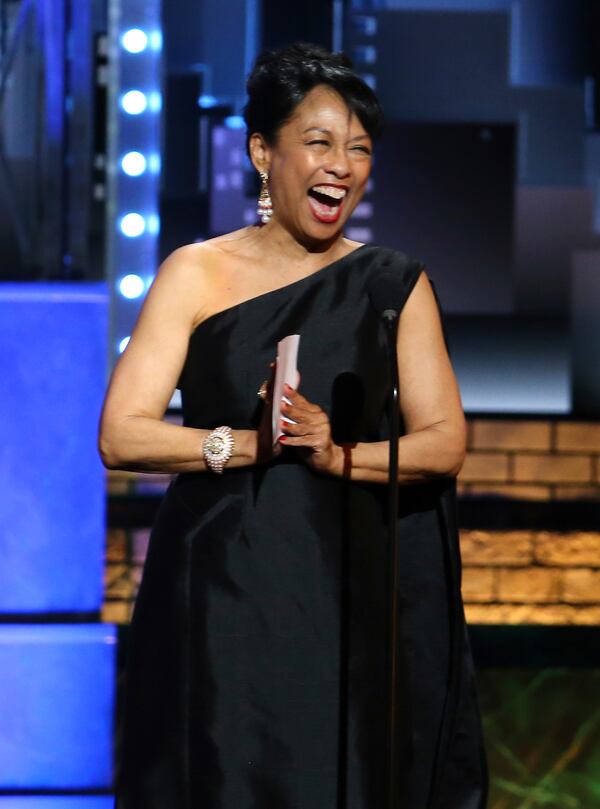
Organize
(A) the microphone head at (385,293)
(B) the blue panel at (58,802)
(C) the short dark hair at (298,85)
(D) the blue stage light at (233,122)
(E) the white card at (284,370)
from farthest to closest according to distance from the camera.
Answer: (D) the blue stage light at (233,122) < (B) the blue panel at (58,802) < (C) the short dark hair at (298,85) < (A) the microphone head at (385,293) < (E) the white card at (284,370)

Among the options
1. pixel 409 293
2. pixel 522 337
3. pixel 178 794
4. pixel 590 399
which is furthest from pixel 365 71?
pixel 178 794

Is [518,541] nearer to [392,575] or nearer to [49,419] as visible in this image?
[49,419]

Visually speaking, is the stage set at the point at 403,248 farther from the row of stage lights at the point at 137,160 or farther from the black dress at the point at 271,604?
the black dress at the point at 271,604

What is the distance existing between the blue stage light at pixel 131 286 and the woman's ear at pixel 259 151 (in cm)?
221

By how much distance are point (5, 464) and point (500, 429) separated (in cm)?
224

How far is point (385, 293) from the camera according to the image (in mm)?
1504

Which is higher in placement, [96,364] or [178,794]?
[96,364]

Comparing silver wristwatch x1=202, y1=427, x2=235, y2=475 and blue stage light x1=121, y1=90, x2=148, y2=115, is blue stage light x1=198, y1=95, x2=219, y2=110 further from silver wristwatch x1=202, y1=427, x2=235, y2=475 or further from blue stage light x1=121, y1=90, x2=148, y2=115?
silver wristwatch x1=202, y1=427, x2=235, y2=475

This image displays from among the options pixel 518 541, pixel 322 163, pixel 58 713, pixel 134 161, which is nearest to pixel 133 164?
pixel 134 161

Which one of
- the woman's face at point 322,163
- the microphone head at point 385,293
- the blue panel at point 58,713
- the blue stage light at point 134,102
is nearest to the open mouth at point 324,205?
the woman's face at point 322,163

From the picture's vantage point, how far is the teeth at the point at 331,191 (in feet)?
5.16

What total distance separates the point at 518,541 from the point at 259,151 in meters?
2.40

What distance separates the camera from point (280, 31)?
14.0ft

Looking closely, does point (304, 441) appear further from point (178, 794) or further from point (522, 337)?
point (522, 337)
